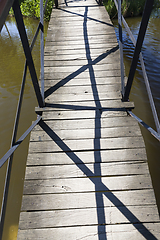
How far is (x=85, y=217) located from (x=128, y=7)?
12528mm

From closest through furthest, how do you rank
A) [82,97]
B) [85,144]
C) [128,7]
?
[85,144] → [82,97] → [128,7]

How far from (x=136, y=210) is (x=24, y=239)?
1.27 metres

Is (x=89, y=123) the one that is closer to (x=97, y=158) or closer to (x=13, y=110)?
(x=97, y=158)

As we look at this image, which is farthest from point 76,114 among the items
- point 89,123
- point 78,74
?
point 78,74

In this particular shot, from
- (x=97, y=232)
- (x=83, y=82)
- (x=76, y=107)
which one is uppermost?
(x=83, y=82)

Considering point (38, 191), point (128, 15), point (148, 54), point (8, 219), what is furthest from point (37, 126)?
point (128, 15)

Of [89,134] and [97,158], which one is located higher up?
[89,134]

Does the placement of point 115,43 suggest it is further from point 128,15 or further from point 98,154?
point 128,15

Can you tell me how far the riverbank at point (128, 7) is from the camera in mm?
9786

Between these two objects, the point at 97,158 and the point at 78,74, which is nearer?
the point at 97,158

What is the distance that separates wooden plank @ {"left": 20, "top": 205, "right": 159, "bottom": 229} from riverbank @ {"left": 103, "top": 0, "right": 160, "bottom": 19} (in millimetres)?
10731

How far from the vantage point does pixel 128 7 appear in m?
10.4

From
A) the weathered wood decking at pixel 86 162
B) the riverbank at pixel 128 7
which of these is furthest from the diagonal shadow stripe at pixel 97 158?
the riverbank at pixel 128 7

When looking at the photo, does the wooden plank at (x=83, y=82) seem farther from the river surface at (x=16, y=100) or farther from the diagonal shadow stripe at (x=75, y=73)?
the river surface at (x=16, y=100)
